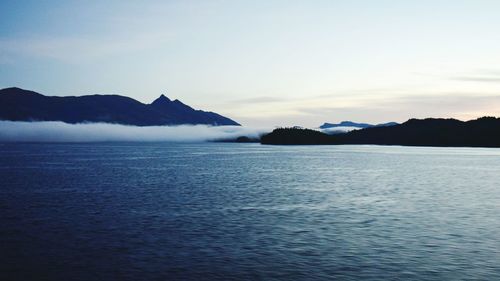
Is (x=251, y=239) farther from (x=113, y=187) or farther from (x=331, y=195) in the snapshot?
(x=113, y=187)

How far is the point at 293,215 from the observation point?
50.1 m

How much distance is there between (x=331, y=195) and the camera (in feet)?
232

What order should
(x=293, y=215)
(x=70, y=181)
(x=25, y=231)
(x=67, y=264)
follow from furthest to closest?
1. (x=70, y=181)
2. (x=293, y=215)
3. (x=25, y=231)
4. (x=67, y=264)

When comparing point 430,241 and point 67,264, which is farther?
point 430,241

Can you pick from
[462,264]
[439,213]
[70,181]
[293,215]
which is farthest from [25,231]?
[70,181]

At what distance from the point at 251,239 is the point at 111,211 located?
72.2ft

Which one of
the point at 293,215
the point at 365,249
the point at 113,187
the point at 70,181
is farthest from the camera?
the point at 70,181

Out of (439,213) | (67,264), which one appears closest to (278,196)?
(439,213)

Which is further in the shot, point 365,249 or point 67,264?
point 365,249

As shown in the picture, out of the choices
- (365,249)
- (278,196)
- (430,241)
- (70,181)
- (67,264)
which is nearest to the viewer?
(67,264)

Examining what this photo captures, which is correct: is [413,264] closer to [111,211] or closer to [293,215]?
[293,215]

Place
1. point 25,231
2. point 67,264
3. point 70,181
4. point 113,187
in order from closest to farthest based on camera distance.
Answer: point 67,264, point 25,231, point 113,187, point 70,181

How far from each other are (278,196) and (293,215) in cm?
1894

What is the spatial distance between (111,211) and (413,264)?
3454 centimetres
